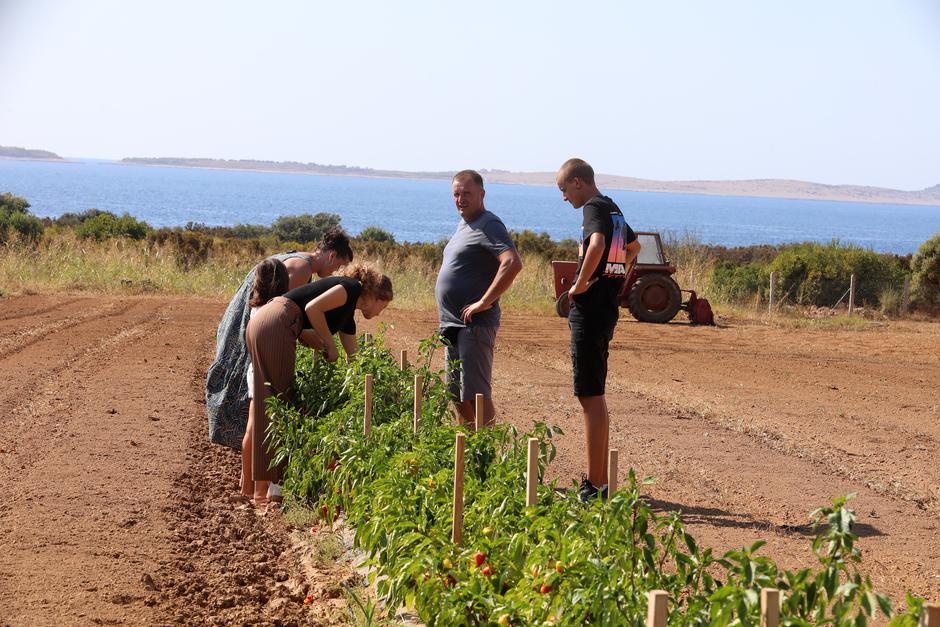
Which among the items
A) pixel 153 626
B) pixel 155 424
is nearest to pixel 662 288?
pixel 155 424

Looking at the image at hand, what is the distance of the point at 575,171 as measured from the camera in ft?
19.0

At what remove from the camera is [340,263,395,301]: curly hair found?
6.20 m

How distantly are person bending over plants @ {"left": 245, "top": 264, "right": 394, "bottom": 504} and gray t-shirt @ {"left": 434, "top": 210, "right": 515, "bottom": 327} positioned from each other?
376mm

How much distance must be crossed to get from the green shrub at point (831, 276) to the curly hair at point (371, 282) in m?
17.7

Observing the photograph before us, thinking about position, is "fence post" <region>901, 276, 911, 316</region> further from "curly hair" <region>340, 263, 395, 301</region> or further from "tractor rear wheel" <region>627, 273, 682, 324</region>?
"curly hair" <region>340, 263, 395, 301</region>

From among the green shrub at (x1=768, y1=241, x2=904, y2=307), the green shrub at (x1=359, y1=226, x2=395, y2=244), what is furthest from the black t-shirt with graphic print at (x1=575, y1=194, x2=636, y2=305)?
the green shrub at (x1=359, y1=226, x2=395, y2=244)

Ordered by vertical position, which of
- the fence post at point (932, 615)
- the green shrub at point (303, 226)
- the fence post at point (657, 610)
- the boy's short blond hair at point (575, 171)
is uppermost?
the boy's short blond hair at point (575, 171)

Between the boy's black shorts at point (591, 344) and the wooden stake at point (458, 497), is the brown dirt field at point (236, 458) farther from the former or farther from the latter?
the boy's black shorts at point (591, 344)

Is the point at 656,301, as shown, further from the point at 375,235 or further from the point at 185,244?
the point at 375,235

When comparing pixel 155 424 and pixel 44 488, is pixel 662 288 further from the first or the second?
pixel 44 488

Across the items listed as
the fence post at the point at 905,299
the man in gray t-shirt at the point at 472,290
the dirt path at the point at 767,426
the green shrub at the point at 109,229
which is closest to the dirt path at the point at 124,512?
the man in gray t-shirt at the point at 472,290

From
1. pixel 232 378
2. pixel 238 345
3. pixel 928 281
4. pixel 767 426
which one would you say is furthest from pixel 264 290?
pixel 928 281

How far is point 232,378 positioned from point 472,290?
1.83m

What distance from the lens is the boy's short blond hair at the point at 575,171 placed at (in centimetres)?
579
